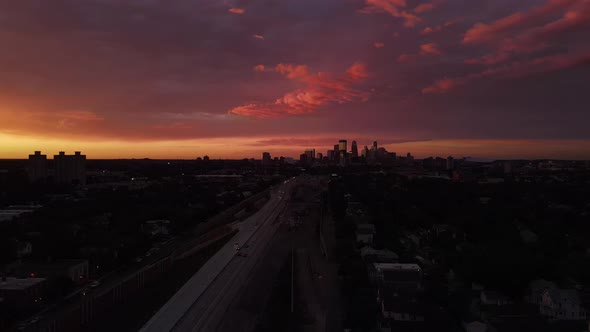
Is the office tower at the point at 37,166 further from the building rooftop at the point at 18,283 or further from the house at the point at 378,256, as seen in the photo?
the house at the point at 378,256

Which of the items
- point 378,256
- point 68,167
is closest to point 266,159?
point 68,167

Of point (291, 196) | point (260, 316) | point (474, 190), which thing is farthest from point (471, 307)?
point (291, 196)

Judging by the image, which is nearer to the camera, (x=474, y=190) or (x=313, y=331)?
(x=313, y=331)

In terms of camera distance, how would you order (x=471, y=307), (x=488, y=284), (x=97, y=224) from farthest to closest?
1. (x=97, y=224)
2. (x=488, y=284)
3. (x=471, y=307)

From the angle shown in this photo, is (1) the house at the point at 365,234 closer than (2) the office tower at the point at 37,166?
Yes

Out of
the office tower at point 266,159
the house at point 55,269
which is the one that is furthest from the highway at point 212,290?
the office tower at point 266,159

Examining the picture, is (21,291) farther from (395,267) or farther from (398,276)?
(395,267)

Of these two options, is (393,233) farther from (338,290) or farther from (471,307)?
(471,307)
